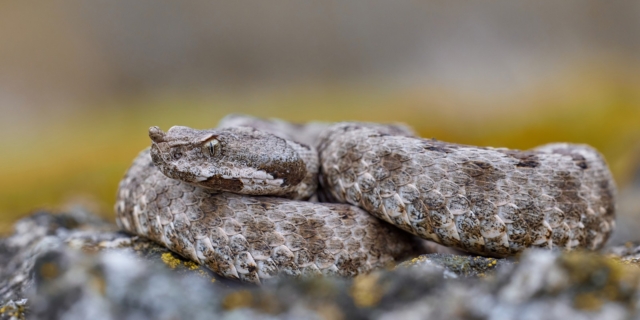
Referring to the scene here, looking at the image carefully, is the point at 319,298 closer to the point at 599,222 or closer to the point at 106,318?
the point at 106,318

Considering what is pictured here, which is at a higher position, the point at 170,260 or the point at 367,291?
the point at 367,291

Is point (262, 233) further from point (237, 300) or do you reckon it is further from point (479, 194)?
point (479, 194)

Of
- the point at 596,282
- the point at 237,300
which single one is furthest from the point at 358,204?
the point at 596,282

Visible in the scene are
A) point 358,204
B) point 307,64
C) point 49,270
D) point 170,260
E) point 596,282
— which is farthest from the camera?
point 307,64

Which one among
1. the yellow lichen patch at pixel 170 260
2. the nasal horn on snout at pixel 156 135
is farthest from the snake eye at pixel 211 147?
the yellow lichen patch at pixel 170 260

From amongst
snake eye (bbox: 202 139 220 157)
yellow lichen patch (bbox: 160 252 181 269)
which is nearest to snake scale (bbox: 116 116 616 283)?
snake eye (bbox: 202 139 220 157)

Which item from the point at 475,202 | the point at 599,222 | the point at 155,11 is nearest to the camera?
the point at 475,202

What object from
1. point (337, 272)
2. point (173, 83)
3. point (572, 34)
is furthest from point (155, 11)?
point (337, 272)
